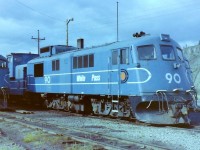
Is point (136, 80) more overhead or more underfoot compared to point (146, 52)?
more underfoot

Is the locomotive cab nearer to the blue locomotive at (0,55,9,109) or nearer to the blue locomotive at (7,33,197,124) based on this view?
the blue locomotive at (7,33,197,124)

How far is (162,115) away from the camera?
44.1ft

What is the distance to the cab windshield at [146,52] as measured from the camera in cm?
1409

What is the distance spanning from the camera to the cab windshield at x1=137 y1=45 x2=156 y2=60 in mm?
14086

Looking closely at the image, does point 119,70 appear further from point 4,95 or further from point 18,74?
point 18,74

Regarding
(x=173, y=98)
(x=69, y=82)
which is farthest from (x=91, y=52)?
(x=173, y=98)

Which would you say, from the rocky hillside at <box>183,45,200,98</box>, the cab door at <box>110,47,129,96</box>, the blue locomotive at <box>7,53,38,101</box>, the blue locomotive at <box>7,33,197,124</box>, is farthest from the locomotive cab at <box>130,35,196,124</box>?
the rocky hillside at <box>183,45,200,98</box>

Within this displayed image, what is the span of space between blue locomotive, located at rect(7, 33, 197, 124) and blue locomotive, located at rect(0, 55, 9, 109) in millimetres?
5095

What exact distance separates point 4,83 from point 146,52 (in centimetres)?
1120

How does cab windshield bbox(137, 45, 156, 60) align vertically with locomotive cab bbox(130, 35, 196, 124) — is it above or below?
above

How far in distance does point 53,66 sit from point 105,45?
5452 mm

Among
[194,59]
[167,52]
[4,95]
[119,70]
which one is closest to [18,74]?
[4,95]

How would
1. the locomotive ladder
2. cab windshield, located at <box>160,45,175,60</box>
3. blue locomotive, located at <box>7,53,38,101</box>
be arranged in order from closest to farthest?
cab windshield, located at <box>160,45,175,60</box>, the locomotive ladder, blue locomotive, located at <box>7,53,38,101</box>

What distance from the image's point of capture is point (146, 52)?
14.2 metres
